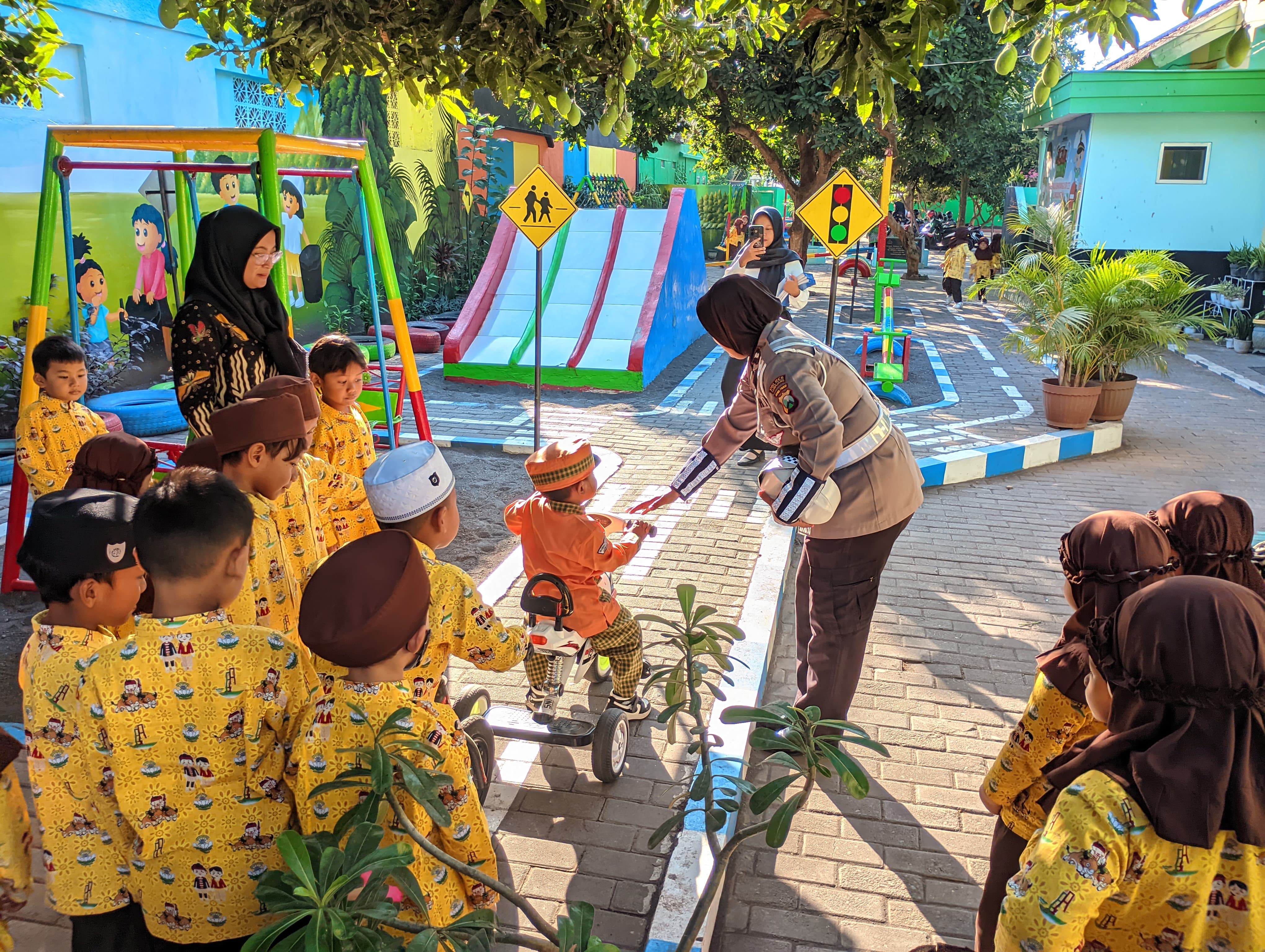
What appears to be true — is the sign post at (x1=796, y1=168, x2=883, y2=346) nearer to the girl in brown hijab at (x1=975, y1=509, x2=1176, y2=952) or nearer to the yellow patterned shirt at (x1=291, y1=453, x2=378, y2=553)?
the yellow patterned shirt at (x1=291, y1=453, x2=378, y2=553)

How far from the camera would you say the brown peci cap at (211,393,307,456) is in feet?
9.36

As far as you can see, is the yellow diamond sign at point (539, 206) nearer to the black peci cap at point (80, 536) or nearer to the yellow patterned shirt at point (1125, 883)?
the black peci cap at point (80, 536)

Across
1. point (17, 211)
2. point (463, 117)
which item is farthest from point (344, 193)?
point (463, 117)

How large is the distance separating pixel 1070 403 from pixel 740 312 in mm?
6903

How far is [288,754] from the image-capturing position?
6.75 ft

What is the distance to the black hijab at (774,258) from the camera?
8.89 metres

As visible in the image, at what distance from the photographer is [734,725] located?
3951 mm

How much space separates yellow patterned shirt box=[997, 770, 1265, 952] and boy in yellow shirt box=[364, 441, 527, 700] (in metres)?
1.47

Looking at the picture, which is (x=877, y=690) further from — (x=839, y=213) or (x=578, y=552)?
(x=839, y=213)

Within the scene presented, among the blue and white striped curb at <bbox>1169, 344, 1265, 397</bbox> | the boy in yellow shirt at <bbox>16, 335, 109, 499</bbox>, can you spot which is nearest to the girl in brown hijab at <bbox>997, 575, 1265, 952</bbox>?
the boy in yellow shirt at <bbox>16, 335, 109, 499</bbox>

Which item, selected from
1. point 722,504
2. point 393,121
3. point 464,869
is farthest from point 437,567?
point 393,121

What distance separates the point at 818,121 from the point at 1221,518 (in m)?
17.6

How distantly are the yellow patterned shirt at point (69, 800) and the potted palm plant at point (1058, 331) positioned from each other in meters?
8.91

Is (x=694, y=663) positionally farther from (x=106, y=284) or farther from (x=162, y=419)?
(x=106, y=284)
